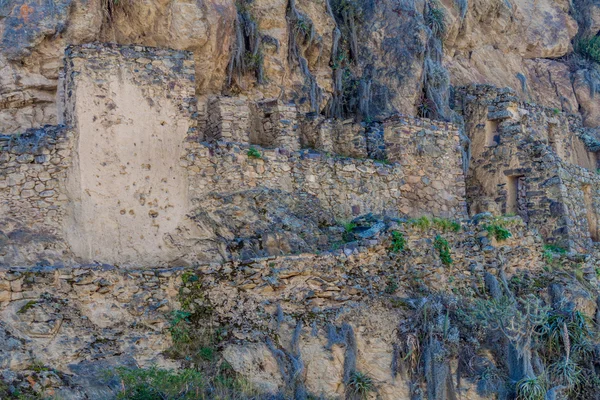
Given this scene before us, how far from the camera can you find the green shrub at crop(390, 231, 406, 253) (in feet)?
49.7

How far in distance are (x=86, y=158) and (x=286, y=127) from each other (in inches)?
171

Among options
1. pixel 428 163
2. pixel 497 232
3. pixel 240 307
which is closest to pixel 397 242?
pixel 497 232

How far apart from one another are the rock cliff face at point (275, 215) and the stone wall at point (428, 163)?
39 mm

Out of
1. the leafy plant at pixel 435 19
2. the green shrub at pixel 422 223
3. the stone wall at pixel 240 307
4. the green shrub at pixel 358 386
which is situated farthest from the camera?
the leafy plant at pixel 435 19

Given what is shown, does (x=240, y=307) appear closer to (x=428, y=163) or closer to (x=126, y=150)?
(x=126, y=150)

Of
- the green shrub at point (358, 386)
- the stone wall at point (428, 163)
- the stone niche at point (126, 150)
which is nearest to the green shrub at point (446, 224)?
the stone wall at point (428, 163)

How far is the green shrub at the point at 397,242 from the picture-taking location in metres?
15.2

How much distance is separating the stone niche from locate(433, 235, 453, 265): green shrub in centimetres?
406

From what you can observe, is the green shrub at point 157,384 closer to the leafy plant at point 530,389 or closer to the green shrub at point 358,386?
the green shrub at point 358,386

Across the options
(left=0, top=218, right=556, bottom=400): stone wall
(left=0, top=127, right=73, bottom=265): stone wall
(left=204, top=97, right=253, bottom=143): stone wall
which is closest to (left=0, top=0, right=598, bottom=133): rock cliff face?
(left=204, top=97, right=253, bottom=143): stone wall

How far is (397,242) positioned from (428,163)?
433 cm

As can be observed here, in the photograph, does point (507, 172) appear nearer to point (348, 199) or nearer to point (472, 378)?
point (348, 199)

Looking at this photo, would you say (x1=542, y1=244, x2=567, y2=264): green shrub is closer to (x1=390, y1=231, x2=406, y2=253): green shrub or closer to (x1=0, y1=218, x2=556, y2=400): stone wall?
(x1=0, y1=218, x2=556, y2=400): stone wall

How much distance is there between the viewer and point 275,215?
16.0 m
